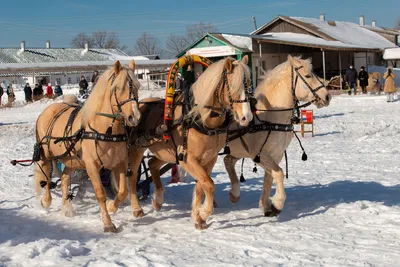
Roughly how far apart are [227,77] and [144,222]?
7.46 ft

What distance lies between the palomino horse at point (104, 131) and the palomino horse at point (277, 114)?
4.99 feet

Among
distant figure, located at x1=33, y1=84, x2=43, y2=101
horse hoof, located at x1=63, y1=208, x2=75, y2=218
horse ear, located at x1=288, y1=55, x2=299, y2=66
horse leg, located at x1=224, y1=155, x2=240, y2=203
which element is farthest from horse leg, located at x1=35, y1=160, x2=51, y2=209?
distant figure, located at x1=33, y1=84, x2=43, y2=101

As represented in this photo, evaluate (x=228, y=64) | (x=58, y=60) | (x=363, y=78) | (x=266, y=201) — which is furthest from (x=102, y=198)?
(x=58, y=60)

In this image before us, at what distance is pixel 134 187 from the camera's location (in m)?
7.83

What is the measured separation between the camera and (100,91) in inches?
267

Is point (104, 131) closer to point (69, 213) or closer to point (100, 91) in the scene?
point (100, 91)

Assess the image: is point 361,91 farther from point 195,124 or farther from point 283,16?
point 195,124

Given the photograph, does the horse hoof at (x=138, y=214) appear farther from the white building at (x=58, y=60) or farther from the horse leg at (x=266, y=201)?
the white building at (x=58, y=60)

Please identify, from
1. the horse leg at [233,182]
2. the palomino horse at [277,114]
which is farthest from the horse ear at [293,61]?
the horse leg at [233,182]

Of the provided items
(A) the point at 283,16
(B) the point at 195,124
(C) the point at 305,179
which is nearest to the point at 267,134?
(B) the point at 195,124

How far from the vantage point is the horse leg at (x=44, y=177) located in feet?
26.4

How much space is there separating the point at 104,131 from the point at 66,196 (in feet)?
5.58

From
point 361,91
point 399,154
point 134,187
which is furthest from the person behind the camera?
point 361,91

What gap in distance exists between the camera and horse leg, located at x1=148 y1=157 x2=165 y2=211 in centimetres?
792
